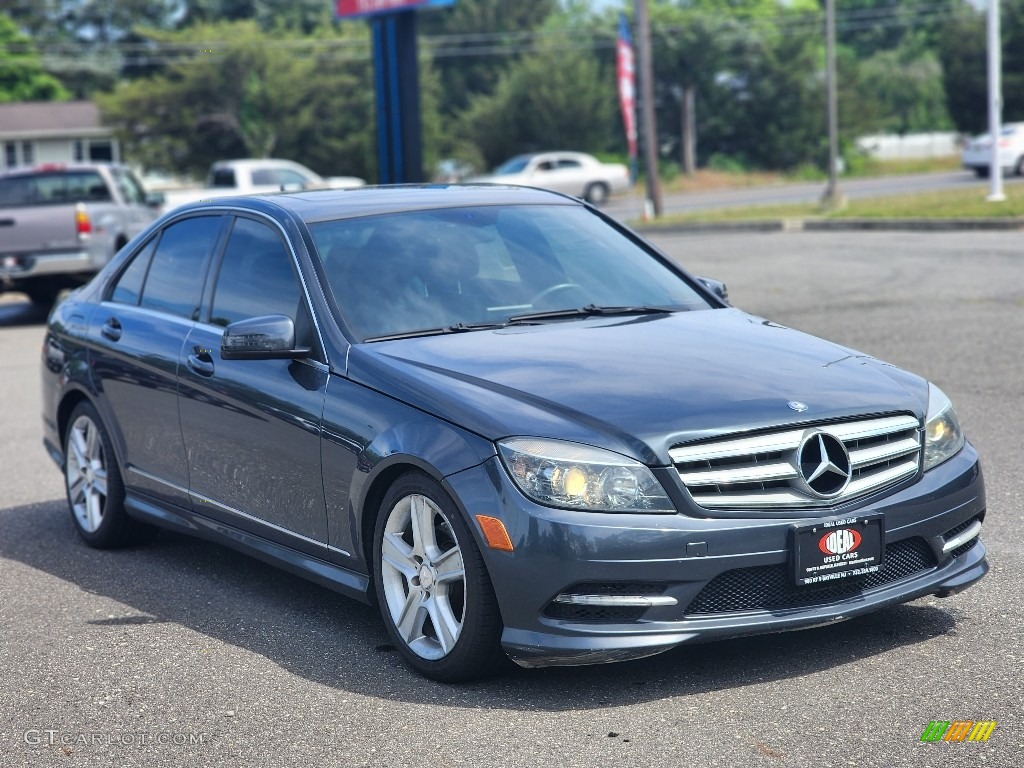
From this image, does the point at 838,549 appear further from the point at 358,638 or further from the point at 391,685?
the point at 358,638

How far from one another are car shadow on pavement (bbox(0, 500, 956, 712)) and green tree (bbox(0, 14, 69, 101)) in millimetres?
70991

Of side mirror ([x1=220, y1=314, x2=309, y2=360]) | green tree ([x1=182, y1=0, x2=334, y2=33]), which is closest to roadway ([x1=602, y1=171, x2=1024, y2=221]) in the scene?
side mirror ([x1=220, y1=314, x2=309, y2=360])

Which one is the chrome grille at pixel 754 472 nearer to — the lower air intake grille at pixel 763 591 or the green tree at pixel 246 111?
the lower air intake grille at pixel 763 591

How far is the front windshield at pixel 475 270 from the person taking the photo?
5422 millimetres

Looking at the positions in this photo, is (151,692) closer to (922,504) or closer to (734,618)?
(734,618)

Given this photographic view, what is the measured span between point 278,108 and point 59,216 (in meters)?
40.5

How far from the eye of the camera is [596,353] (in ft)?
16.3

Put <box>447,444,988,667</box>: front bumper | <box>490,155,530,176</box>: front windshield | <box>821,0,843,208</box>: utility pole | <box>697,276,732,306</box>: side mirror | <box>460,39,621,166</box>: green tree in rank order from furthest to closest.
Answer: <box>460,39,621,166</box>: green tree, <box>490,155,530,176</box>: front windshield, <box>821,0,843,208</box>: utility pole, <box>697,276,732,306</box>: side mirror, <box>447,444,988,667</box>: front bumper

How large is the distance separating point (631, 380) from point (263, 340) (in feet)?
4.57

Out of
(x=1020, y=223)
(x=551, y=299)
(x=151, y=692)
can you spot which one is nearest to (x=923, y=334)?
(x=551, y=299)

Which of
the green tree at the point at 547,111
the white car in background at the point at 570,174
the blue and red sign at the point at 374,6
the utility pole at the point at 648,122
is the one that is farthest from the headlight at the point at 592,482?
the green tree at the point at 547,111

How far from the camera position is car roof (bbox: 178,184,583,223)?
5.87 metres

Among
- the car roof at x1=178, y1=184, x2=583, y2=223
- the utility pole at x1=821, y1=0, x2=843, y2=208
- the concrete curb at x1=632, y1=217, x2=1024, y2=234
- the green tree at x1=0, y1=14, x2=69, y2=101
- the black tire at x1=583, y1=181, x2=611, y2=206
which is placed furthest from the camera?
the green tree at x1=0, y1=14, x2=69, y2=101

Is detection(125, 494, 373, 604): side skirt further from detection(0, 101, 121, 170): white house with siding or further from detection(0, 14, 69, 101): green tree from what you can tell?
detection(0, 14, 69, 101): green tree
